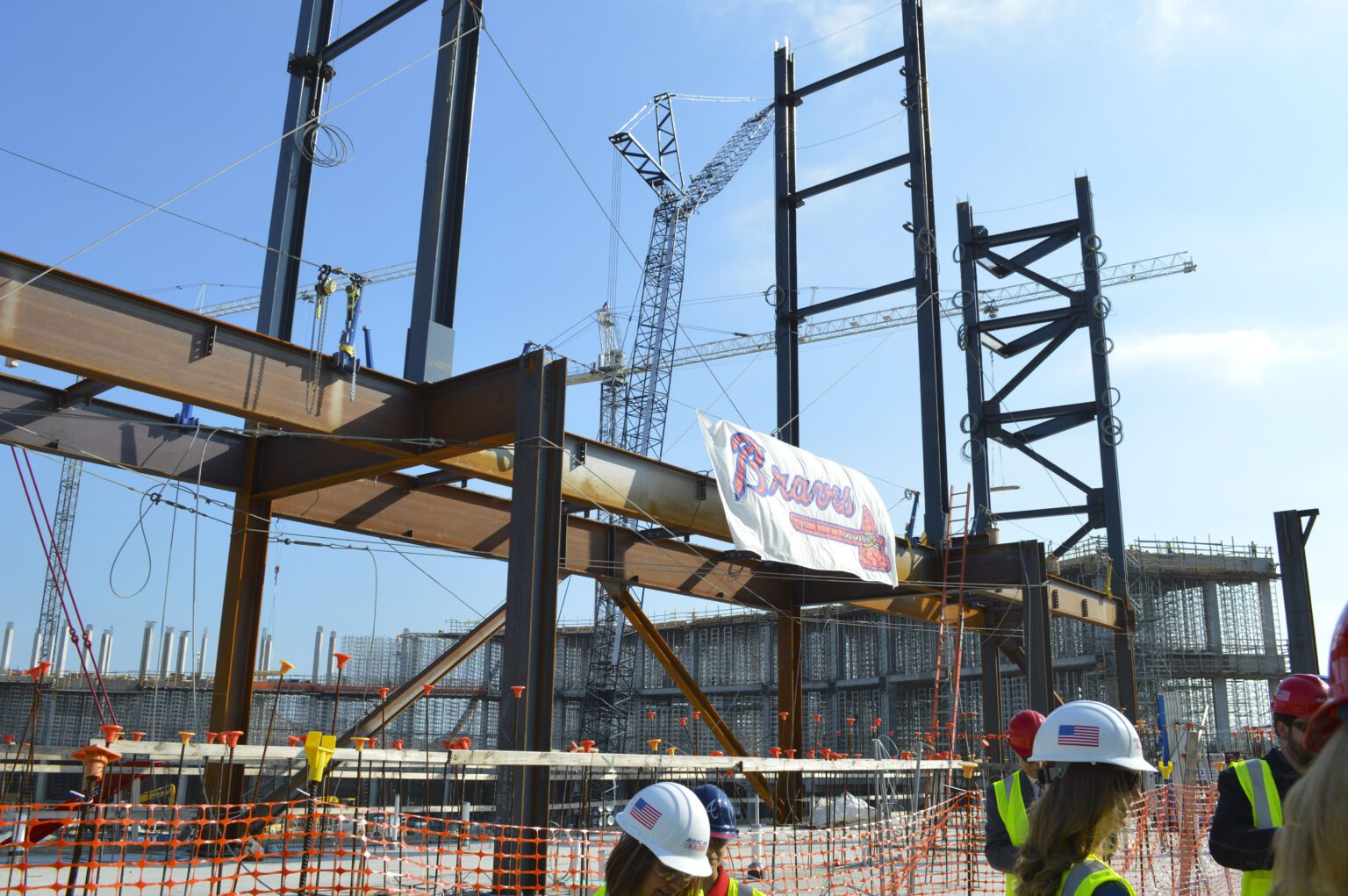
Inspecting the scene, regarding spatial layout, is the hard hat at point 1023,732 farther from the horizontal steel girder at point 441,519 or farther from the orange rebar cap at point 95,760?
the horizontal steel girder at point 441,519

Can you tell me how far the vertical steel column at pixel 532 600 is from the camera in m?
9.70

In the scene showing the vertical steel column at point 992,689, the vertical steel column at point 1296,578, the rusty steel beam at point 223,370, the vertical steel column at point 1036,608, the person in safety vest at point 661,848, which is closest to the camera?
the person in safety vest at point 661,848

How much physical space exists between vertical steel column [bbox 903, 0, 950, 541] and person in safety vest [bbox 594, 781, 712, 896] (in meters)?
18.0

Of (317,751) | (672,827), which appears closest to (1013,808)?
(672,827)

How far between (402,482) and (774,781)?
839 centimetres

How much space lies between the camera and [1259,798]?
4246mm

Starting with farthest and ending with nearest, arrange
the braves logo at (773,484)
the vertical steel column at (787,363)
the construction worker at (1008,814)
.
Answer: the vertical steel column at (787,363)
the braves logo at (773,484)
the construction worker at (1008,814)

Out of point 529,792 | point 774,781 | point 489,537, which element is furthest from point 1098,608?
point 529,792

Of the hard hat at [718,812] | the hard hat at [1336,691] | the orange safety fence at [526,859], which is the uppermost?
the hard hat at [1336,691]

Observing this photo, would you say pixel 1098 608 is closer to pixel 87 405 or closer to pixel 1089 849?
pixel 87 405

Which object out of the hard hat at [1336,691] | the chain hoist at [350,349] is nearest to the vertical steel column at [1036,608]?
the chain hoist at [350,349]

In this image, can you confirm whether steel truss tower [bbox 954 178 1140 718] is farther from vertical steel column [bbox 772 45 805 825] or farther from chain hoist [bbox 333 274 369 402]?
chain hoist [bbox 333 274 369 402]

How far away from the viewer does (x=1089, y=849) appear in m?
3.14

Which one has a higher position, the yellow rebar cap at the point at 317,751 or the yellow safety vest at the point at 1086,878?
the yellow rebar cap at the point at 317,751
